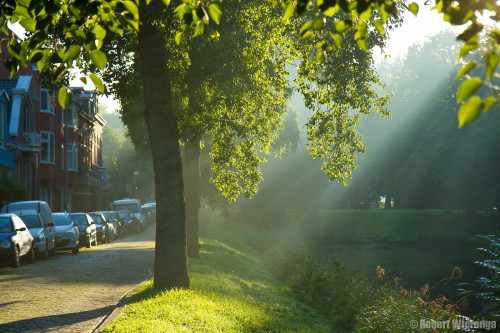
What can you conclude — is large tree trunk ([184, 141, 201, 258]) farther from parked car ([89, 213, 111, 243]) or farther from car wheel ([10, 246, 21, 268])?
parked car ([89, 213, 111, 243])

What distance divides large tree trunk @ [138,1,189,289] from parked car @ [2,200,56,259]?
9.65m

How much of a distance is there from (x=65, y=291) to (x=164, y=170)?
3612 millimetres

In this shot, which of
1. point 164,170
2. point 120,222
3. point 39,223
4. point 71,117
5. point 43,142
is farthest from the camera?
point 71,117

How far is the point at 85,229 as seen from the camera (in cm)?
2636

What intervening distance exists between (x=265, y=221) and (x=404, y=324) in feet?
135

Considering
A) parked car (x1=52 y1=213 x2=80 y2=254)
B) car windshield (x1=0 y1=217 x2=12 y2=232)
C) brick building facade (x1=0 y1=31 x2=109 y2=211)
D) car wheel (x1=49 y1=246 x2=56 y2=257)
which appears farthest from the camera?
brick building facade (x1=0 y1=31 x2=109 y2=211)

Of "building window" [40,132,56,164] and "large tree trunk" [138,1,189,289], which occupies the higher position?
"building window" [40,132,56,164]

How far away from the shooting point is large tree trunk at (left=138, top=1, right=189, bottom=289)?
11.6 m

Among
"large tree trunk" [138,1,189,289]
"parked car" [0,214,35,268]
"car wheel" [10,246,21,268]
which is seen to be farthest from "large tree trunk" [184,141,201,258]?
"large tree trunk" [138,1,189,289]

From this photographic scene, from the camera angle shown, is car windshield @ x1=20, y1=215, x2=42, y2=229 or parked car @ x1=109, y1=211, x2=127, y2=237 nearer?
car windshield @ x1=20, y1=215, x2=42, y2=229

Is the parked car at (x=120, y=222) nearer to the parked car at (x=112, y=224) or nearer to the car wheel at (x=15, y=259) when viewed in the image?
the parked car at (x=112, y=224)

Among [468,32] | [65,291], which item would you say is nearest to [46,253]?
[65,291]

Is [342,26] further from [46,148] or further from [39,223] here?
[46,148]

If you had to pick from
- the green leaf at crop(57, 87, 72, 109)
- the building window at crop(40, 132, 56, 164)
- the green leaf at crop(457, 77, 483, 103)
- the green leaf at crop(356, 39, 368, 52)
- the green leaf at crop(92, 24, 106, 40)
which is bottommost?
the green leaf at crop(457, 77, 483, 103)
